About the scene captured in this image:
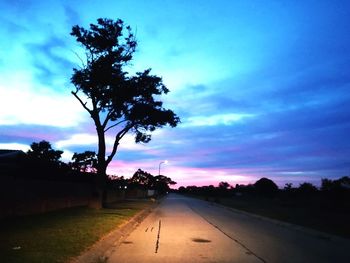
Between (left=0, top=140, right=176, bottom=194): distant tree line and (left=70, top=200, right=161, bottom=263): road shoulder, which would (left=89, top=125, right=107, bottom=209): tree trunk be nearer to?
(left=0, top=140, right=176, bottom=194): distant tree line

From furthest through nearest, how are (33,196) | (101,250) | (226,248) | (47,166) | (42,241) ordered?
1. (47,166)
2. (33,196)
3. (226,248)
4. (42,241)
5. (101,250)

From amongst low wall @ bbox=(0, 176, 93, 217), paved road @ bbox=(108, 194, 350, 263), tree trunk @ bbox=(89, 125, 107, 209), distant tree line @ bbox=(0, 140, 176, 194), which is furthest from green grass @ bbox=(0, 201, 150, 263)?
tree trunk @ bbox=(89, 125, 107, 209)

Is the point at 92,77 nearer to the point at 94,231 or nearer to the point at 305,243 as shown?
the point at 94,231

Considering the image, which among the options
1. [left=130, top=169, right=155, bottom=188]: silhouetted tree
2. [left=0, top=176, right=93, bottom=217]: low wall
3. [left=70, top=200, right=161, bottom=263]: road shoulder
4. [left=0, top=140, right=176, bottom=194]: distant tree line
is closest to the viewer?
[left=70, top=200, right=161, bottom=263]: road shoulder

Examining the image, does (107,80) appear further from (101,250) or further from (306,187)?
(306,187)

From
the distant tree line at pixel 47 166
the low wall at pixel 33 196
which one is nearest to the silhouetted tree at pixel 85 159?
the distant tree line at pixel 47 166

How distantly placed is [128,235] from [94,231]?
1502 millimetres

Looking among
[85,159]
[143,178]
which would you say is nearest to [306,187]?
[85,159]

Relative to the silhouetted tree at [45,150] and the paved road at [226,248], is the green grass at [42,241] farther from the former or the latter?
the silhouetted tree at [45,150]

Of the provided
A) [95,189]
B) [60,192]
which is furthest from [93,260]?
[95,189]

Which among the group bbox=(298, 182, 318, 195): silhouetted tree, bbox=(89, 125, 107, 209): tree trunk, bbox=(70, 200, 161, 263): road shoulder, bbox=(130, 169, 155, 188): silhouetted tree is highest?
bbox=(130, 169, 155, 188): silhouetted tree

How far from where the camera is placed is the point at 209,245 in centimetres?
1482

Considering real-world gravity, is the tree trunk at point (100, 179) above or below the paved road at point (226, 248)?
above

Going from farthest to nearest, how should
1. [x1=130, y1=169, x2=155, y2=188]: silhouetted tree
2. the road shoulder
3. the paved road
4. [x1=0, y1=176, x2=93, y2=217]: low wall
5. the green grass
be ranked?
[x1=130, y1=169, x2=155, y2=188]: silhouetted tree
[x1=0, y1=176, x2=93, y2=217]: low wall
the paved road
the road shoulder
the green grass
